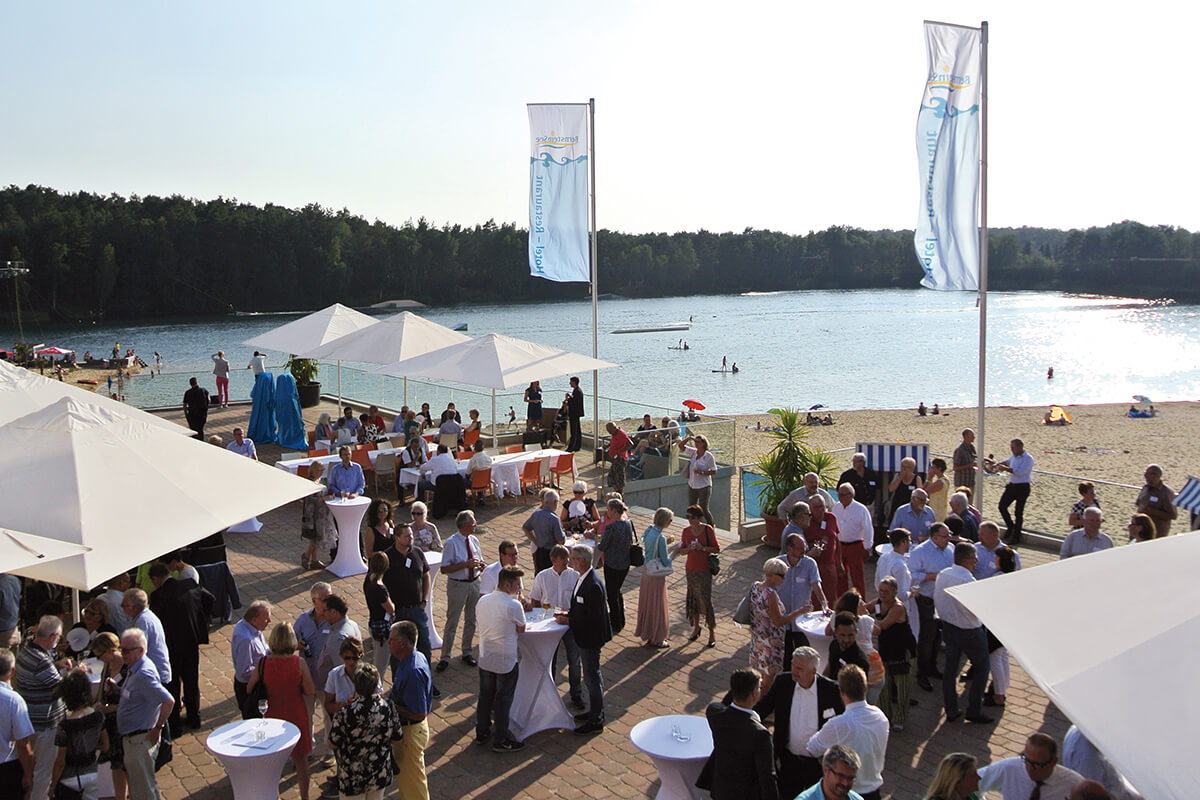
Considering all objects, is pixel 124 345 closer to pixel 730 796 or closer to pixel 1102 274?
pixel 730 796

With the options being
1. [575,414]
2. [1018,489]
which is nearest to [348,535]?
[575,414]

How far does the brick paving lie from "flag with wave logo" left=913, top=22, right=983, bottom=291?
5.84m

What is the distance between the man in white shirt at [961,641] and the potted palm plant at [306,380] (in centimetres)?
2078

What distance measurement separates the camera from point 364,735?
18.8 feet

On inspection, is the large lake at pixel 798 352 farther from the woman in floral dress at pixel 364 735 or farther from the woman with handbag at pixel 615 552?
the woman in floral dress at pixel 364 735

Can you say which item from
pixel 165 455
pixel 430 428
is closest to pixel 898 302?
pixel 430 428

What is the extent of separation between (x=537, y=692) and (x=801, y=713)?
261 cm

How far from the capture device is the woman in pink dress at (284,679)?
6309 mm

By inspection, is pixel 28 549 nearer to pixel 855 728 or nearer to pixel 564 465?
pixel 855 728

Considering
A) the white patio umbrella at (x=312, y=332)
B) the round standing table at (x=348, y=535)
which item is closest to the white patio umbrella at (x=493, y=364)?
the white patio umbrella at (x=312, y=332)

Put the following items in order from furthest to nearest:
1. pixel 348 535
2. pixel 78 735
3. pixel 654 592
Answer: pixel 348 535 < pixel 654 592 < pixel 78 735

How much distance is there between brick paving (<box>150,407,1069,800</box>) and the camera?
6.91 m

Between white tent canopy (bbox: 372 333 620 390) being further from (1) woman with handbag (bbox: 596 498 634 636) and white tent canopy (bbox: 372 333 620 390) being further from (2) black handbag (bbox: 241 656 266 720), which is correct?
(2) black handbag (bbox: 241 656 266 720)

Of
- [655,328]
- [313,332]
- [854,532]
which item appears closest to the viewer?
[854,532]
